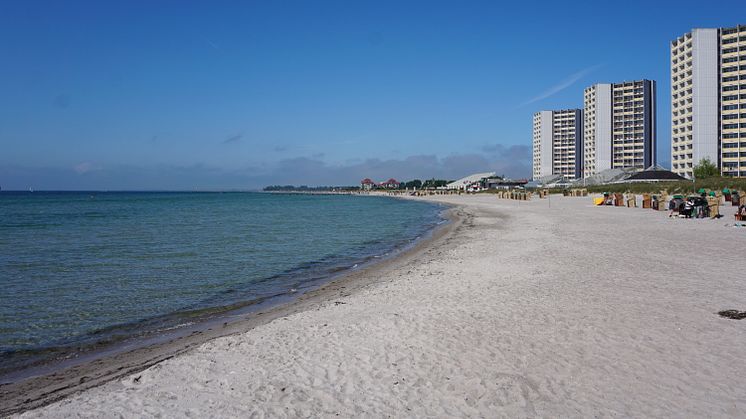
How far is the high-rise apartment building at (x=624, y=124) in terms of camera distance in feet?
371

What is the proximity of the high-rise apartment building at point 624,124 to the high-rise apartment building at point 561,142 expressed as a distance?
79.7 ft

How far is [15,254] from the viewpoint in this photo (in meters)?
18.2

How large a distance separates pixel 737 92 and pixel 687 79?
28.1 feet

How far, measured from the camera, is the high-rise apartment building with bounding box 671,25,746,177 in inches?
3287

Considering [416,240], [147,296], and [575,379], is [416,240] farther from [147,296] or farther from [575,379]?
[575,379]

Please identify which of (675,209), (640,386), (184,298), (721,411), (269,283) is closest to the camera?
(721,411)

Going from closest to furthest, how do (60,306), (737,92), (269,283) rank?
(60,306) → (269,283) → (737,92)

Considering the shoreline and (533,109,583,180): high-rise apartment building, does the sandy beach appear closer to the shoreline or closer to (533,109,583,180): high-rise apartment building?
the shoreline

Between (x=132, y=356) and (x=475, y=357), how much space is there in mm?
4853

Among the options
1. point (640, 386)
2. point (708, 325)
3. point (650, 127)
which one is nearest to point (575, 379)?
point (640, 386)

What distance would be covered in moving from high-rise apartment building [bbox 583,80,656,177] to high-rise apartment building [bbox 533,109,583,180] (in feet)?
79.7

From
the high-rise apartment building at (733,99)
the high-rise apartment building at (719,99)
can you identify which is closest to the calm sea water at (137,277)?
the high-rise apartment building at (719,99)

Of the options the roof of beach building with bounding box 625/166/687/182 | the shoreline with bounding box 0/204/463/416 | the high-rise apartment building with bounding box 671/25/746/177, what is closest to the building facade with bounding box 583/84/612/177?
the high-rise apartment building with bounding box 671/25/746/177

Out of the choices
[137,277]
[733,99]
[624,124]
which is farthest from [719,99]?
[137,277]
